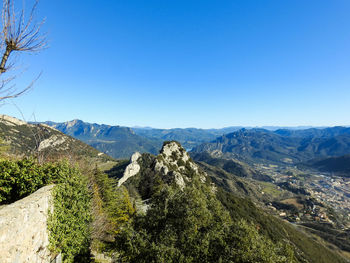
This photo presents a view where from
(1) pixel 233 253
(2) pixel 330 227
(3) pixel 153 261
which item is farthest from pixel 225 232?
(2) pixel 330 227

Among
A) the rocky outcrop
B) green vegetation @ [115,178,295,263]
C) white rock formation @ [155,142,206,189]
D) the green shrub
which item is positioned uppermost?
the green shrub

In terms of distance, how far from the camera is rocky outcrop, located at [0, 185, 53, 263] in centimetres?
909

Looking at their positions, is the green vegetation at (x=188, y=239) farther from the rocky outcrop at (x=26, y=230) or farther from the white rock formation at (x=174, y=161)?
the white rock formation at (x=174, y=161)

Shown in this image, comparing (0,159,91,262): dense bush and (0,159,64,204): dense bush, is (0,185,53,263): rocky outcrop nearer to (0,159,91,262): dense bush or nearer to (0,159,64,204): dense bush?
(0,159,91,262): dense bush

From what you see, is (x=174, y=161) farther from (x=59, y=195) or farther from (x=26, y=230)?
(x=26, y=230)

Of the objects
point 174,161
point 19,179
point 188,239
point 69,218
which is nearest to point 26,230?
point 69,218

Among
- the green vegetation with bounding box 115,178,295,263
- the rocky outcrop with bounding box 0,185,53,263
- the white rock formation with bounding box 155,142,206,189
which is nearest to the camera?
the rocky outcrop with bounding box 0,185,53,263

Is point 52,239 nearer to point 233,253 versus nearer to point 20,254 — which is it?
point 20,254

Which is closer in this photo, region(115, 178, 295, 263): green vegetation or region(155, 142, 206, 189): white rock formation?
region(115, 178, 295, 263): green vegetation

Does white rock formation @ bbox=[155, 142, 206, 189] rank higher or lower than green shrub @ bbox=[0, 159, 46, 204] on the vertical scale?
lower

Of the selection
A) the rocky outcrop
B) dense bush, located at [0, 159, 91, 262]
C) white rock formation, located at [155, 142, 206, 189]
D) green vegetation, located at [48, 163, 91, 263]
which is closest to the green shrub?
dense bush, located at [0, 159, 91, 262]

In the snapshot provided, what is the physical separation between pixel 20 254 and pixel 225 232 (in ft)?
52.1

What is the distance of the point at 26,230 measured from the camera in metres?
10.5

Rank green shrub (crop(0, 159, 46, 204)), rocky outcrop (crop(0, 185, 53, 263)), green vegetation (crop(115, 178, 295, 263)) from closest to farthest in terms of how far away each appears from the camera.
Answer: rocky outcrop (crop(0, 185, 53, 263)), green shrub (crop(0, 159, 46, 204)), green vegetation (crop(115, 178, 295, 263))
